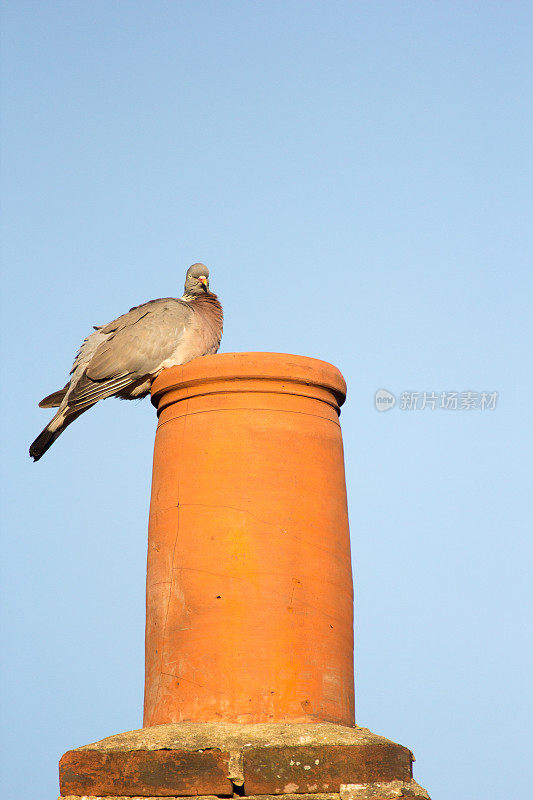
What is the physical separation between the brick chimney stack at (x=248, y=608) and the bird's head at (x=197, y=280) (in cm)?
277

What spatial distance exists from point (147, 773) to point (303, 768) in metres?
0.61

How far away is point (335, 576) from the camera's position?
163 inches

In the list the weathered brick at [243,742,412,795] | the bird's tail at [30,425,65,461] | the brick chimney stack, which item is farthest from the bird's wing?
the weathered brick at [243,742,412,795]

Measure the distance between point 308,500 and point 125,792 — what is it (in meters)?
1.40

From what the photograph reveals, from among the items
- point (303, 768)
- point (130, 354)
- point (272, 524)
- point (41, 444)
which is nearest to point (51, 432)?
point (41, 444)

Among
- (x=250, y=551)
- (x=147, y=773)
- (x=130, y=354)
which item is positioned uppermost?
(x=130, y=354)

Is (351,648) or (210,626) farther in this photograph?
(351,648)

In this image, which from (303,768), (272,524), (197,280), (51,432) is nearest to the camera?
(303,768)

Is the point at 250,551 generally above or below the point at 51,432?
below

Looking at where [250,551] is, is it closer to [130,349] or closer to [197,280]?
[130,349]

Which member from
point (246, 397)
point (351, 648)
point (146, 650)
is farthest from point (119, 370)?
point (351, 648)

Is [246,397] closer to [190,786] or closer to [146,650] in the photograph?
[146,650]

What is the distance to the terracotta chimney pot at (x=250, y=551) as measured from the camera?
388 cm

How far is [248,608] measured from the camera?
3.91m
